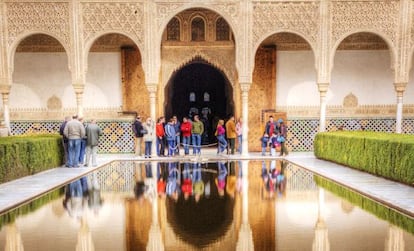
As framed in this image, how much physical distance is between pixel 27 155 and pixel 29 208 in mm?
3079

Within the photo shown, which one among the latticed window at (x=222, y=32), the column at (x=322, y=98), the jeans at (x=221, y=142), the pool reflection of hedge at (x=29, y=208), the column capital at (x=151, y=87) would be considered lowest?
the pool reflection of hedge at (x=29, y=208)

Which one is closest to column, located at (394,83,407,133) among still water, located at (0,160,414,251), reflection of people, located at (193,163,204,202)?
still water, located at (0,160,414,251)

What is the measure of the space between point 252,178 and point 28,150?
Result: 449 centimetres

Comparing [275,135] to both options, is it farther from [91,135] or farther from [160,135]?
[91,135]

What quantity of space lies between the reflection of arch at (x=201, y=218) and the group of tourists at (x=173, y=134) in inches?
215

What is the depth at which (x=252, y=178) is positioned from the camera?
738cm

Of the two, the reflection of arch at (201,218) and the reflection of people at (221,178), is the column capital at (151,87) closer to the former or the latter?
the reflection of people at (221,178)

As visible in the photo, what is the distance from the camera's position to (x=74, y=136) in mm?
8750

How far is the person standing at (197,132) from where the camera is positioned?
445 inches

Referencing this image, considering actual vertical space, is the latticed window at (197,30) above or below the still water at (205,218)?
above

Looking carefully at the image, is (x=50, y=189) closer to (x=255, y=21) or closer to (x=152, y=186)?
(x=152, y=186)

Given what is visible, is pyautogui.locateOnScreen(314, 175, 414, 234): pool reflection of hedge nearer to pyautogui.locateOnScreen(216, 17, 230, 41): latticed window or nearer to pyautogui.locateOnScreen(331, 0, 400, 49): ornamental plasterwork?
pyautogui.locateOnScreen(331, 0, 400, 49): ornamental plasterwork

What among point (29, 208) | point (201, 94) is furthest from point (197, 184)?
point (201, 94)

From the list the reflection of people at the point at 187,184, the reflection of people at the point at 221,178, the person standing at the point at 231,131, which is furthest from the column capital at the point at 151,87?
the reflection of people at the point at 187,184
